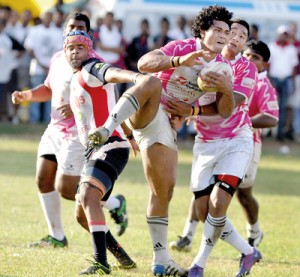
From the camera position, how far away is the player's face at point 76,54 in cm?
919

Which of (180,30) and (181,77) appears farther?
(180,30)

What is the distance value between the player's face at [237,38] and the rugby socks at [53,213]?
2639 mm

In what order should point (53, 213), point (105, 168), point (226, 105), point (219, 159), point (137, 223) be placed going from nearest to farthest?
point (105, 168) < point (226, 105) < point (219, 159) < point (53, 213) < point (137, 223)

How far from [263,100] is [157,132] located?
98.2 inches

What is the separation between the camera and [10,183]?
16172 millimetres

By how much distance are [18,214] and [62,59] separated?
3.01 meters

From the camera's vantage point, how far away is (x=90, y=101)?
9133mm

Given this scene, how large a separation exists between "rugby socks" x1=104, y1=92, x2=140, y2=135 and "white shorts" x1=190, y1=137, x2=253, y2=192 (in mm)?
1377

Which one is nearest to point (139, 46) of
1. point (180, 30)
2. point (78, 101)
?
point (180, 30)

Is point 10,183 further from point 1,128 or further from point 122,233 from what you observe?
point 1,128

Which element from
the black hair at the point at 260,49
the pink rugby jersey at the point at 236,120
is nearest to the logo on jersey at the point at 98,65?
the pink rugby jersey at the point at 236,120

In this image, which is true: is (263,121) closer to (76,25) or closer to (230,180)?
(230,180)

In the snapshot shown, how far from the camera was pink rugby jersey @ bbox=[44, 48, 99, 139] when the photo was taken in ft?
34.7

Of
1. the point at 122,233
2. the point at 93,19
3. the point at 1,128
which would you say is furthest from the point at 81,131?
the point at 93,19
